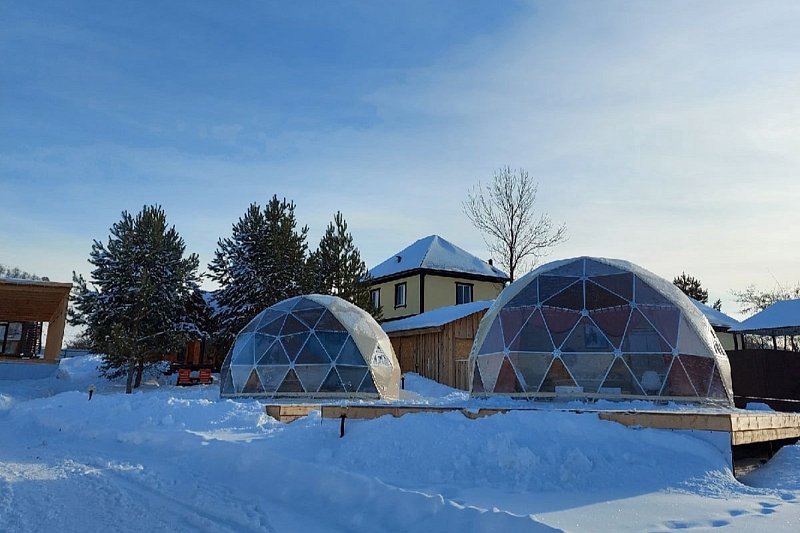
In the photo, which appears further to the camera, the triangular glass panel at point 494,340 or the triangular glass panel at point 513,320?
the triangular glass panel at point 494,340

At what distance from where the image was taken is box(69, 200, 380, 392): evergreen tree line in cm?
2144

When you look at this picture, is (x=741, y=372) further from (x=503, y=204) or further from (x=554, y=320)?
(x=503, y=204)

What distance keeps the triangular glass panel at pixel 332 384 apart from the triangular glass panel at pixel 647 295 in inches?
292

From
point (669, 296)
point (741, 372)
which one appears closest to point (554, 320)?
point (669, 296)

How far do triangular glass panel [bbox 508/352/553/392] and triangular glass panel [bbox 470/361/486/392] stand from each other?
1.10 meters

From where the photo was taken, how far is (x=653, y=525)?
4.39 metres

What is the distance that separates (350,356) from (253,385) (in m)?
2.68

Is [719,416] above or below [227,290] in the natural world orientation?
below

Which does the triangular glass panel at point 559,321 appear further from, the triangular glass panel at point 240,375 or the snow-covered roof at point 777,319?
the snow-covered roof at point 777,319

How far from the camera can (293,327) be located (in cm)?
1631

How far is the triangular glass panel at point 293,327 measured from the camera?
16188 millimetres

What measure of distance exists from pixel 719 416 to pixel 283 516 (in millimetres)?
5023

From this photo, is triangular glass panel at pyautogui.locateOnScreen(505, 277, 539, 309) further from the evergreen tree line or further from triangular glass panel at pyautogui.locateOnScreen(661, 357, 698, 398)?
the evergreen tree line

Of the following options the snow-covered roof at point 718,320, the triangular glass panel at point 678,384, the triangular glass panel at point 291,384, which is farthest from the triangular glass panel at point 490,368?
the snow-covered roof at point 718,320
